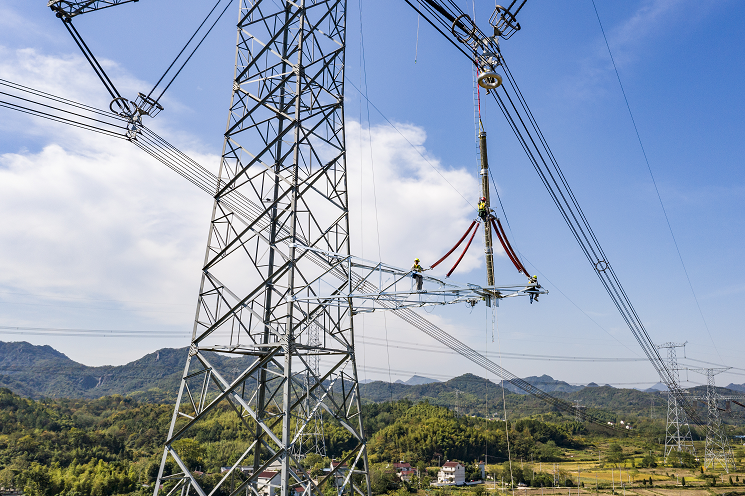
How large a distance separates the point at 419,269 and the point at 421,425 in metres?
74.8

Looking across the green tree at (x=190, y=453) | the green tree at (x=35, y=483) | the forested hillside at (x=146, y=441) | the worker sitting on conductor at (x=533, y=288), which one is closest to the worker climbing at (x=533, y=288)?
the worker sitting on conductor at (x=533, y=288)

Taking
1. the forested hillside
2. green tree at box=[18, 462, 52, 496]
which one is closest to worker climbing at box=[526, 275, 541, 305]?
the forested hillside

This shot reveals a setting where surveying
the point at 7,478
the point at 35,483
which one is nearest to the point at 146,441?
the point at 7,478

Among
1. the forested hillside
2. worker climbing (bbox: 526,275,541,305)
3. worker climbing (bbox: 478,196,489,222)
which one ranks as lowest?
the forested hillside

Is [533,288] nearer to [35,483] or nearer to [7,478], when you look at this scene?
[35,483]

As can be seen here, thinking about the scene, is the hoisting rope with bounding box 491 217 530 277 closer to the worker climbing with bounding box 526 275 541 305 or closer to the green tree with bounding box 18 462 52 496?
the worker climbing with bounding box 526 275 541 305

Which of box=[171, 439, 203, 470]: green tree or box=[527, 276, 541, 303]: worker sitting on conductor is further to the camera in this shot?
box=[171, 439, 203, 470]: green tree

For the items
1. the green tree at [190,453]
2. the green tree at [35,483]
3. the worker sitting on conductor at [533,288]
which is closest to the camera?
the worker sitting on conductor at [533,288]

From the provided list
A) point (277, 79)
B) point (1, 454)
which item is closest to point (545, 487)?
point (277, 79)

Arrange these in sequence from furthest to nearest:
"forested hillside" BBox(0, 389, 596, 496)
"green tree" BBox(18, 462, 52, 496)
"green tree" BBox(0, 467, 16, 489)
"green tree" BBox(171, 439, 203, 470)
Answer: "green tree" BBox(171, 439, 203, 470)
"forested hillside" BBox(0, 389, 596, 496)
"green tree" BBox(0, 467, 16, 489)
"green tree" BBox(18, 462, 52, 496)

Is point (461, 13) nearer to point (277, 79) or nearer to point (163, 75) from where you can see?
point (277, 79)

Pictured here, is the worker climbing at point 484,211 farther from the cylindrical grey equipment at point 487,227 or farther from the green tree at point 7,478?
the green tree at point 7,478

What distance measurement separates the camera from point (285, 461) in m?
8.55

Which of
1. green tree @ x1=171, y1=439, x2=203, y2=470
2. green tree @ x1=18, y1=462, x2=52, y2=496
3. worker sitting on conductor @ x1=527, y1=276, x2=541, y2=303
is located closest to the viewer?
worker sitting on conductor @ x1=527, y1=276, x2=541, y2=303
